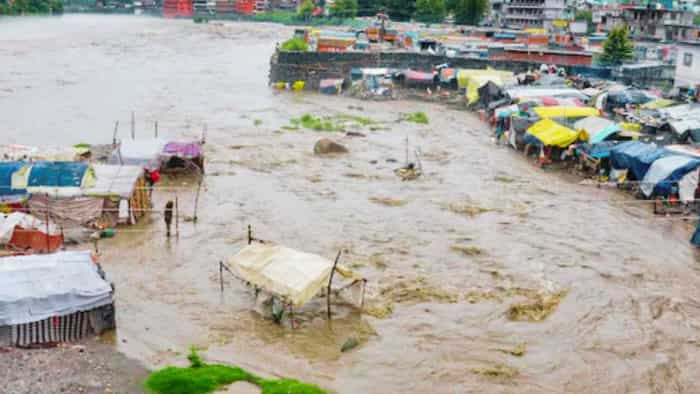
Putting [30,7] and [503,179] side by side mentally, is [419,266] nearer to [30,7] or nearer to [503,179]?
[503,179]

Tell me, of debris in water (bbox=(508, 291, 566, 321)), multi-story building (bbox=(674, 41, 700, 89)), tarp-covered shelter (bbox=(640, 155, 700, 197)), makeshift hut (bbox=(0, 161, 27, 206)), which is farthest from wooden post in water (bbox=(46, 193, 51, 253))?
multi-story building (bbox=(674, 41, 700, 89))

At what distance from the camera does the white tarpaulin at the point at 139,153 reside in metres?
21.6

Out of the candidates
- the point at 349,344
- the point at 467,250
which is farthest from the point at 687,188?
the point at 349,344

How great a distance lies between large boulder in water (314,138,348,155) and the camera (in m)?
27.8

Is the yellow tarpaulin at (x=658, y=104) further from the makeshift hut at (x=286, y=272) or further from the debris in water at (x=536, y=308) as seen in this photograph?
the makeshift hut at (x=286, y=272)

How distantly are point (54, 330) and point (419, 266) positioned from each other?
26.3 ft

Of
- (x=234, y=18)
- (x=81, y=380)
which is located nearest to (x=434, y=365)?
(x=81, y=380)

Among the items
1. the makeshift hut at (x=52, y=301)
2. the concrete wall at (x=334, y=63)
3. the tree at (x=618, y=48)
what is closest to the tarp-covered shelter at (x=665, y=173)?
the makeshift hut at (x=52, y=301)

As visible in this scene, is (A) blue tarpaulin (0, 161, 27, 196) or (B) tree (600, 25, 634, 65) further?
(B) tree (600, 25, 634, 65)

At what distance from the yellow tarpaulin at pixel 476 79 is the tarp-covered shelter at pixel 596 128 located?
1142cm

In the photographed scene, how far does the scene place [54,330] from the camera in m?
12.2

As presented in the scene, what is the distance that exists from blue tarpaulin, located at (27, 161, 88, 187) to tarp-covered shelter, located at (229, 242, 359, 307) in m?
5.82

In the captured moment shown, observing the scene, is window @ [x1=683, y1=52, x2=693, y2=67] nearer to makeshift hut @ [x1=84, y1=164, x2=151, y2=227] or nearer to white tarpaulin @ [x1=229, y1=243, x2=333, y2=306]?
makeshift hut @ [x1=84, y1=164, x2=151, y2=227]

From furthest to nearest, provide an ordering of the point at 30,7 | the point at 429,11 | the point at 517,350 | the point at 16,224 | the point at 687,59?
the point at 30,7 → the point at 429,11 → the point at 687,59 → the point at 16,224 → the point at 517,350
